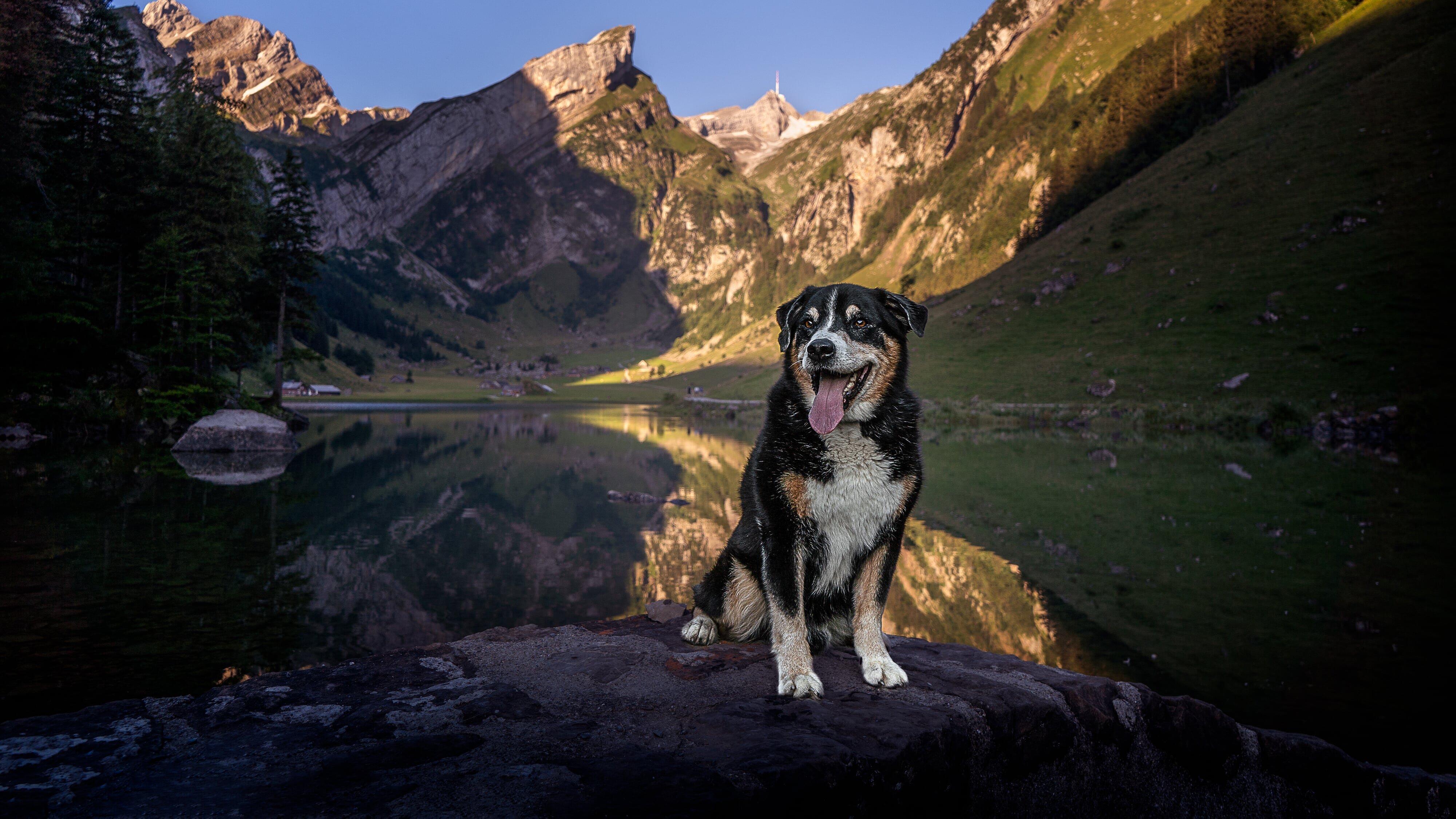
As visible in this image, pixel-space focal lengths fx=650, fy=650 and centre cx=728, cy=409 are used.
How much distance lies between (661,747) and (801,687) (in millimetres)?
1231

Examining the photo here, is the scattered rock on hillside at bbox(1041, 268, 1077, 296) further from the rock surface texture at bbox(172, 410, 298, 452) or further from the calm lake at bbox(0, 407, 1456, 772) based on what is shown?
the rock surface texture at bbox(172, 410, 298, 452)

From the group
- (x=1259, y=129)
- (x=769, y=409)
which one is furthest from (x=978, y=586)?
(x=1259, y=129)

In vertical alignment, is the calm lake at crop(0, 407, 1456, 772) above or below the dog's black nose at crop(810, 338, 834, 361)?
below

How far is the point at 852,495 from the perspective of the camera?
495cm

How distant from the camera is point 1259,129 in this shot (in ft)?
250

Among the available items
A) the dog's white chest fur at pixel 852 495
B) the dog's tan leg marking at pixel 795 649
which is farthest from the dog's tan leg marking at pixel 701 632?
the dog's white chest fur at pixel 852 495

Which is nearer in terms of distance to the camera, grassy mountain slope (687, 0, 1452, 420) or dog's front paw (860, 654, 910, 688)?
dog's front paw (860, 654, 910, 688)

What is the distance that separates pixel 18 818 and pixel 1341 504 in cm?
2588

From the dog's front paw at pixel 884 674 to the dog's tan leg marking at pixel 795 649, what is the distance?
39 centimetres

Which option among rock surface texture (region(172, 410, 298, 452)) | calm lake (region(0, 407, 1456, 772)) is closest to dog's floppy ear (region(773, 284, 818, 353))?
calm lake (region(0, 407, 1456, 772))

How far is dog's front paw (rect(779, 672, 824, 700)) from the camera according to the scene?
453 cm

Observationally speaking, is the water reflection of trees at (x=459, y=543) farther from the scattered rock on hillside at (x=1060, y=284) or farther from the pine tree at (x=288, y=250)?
the scattered rock on hillside at (x=1060, y=284)

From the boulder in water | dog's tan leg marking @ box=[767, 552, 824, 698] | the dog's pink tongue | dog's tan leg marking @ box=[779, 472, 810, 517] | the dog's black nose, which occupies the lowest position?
the boulder in water

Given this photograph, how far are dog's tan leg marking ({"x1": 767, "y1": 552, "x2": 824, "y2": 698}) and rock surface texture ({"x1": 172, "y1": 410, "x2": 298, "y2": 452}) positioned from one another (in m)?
37.3
